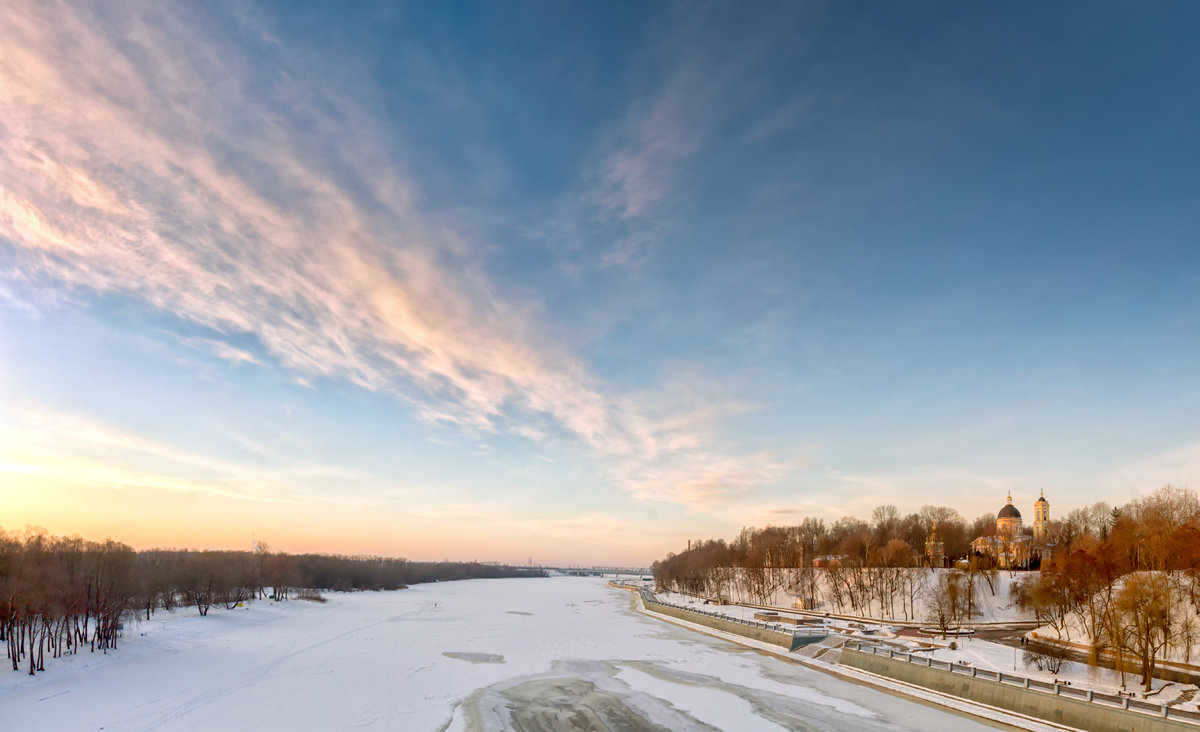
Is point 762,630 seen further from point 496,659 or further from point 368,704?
point 368,704

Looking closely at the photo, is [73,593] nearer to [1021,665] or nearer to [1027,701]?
[1027,701]

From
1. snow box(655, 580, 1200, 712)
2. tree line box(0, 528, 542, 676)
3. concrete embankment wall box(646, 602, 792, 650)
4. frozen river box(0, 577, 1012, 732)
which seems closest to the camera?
frozen river box(0, 577, 1012, 732)

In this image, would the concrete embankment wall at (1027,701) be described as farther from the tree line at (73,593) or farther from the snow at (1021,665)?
the tree line at (73,593)

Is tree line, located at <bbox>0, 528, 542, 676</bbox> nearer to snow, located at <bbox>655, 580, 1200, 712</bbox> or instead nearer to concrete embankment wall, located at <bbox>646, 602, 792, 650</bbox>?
concrete embankment wall, located at <bbox>646, 602, 792, 650</bbox>

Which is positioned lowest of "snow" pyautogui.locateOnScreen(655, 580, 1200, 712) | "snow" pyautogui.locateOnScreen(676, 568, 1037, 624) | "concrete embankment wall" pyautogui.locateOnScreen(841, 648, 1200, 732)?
"snow" pyautogui.locateOnScreen(676, 568, 1037, 624)

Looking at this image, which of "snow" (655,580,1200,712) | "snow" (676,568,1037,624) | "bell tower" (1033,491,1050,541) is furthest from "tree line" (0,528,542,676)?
"bell tower" (1033,491,1050,541)

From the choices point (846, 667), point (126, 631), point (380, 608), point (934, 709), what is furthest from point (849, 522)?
point (126, 631)

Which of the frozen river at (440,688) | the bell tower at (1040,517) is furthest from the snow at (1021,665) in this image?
the bell tower at (1040,517)
